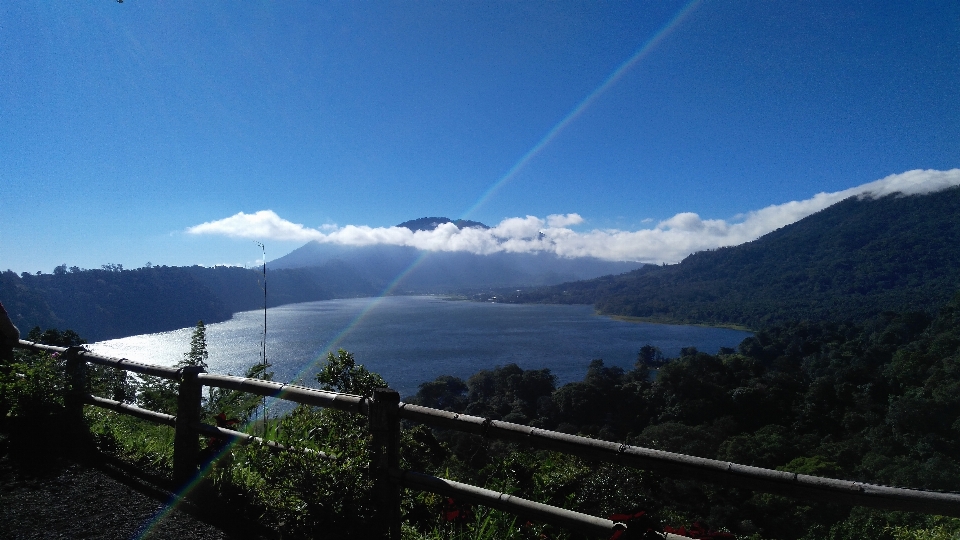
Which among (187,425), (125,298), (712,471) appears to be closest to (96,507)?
(187,425)

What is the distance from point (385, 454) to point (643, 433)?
30788 mm

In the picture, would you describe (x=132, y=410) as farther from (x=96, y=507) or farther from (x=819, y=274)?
(x=819, y=274)

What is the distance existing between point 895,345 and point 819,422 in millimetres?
23014

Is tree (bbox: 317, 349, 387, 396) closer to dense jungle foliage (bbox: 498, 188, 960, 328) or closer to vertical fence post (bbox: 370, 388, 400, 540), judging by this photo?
vertical fence post (bbox: 370, 388, 400, 540)

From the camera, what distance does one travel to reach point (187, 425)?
141 inches

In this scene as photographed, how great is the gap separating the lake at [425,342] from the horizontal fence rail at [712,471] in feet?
105

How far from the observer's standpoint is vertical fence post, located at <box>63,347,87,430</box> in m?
4.43

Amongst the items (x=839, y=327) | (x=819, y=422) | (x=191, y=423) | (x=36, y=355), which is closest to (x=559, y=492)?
(x=191, y=423)

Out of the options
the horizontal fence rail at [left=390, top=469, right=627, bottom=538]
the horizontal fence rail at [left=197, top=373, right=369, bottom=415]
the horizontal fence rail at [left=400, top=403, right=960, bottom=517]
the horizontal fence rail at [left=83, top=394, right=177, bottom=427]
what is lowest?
the horizontal fence rail at [left=390, top=469, right=627, bottom=538]

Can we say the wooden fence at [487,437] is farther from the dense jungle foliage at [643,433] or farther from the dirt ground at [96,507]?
the dirt ground at [96,507]

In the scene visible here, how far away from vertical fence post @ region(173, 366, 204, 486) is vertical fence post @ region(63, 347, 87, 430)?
5.07 feet

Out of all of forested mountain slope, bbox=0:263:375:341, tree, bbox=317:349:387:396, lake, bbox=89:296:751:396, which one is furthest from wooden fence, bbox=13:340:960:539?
forested mountain slope, bbox=0:263:375:341

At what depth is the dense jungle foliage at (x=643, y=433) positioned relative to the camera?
115 inches

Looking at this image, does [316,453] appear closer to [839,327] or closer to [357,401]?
[357,401]
